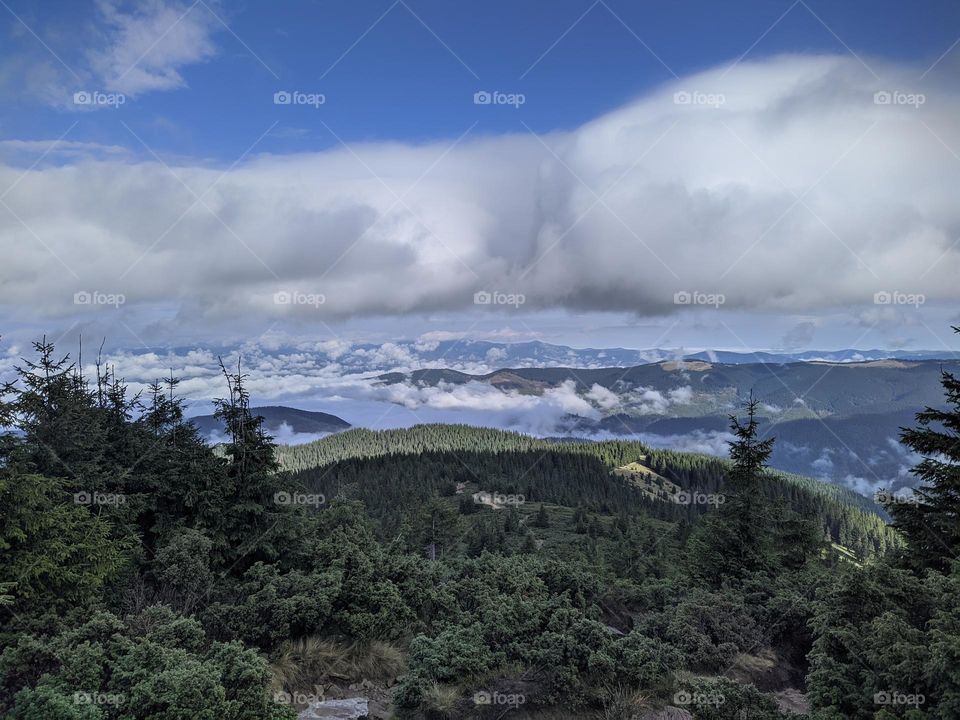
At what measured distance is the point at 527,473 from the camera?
11312cm

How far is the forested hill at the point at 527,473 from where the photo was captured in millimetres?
93062

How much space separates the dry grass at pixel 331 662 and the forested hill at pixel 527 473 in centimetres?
5397

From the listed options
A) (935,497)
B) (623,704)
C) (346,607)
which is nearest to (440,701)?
(623,704)

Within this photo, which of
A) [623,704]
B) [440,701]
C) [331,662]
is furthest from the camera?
[331,662]

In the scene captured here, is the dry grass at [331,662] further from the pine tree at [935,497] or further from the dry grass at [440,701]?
the pine tree at [935,497]

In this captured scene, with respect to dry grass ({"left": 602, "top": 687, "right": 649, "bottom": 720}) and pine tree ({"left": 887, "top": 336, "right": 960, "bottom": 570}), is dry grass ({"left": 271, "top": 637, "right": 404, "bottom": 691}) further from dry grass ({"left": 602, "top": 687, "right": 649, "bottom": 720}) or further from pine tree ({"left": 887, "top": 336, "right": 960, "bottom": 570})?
pine tree ({"left": 887, "top": 336, "right": 960, "bottom": 570})

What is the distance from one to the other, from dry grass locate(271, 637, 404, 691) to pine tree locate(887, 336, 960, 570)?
12777 mm

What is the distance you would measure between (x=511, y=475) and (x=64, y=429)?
325 ft

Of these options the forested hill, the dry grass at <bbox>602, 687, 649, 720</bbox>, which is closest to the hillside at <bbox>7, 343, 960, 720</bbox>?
the dry grass at <bbox>602, 687, 649, 720</bbox>

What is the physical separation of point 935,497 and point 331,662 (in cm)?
1577

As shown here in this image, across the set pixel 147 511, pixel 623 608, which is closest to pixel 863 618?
pixel 623 608

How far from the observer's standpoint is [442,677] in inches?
427

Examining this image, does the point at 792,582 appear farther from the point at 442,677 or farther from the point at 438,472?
the point at 438,472

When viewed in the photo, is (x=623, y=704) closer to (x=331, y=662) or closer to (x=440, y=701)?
(x=440, y=701)
